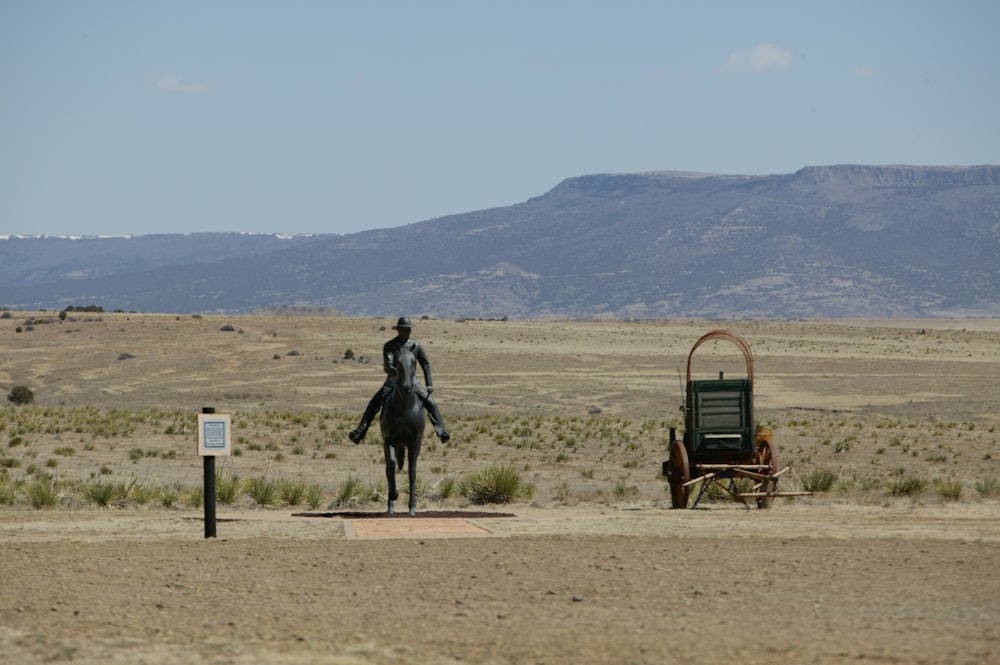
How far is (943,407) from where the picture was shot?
50.8 m

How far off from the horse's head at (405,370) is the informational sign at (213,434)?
8.76 feet

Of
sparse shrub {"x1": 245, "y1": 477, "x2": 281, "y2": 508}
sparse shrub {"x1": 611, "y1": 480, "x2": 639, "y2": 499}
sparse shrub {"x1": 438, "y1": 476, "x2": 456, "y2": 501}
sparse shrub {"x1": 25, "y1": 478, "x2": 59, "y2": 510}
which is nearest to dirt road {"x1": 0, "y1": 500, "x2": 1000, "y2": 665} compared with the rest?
sparse shrub {"x1": 25, "y1": 478, "x2": 59, "y2": 510}

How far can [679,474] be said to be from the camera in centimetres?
1917

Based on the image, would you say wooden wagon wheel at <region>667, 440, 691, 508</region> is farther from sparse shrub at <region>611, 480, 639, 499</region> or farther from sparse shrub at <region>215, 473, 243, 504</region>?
sparse shrub at <region>215, 473, 243, 504</region>

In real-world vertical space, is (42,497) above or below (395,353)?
below

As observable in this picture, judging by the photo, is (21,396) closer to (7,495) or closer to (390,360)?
(7,495)

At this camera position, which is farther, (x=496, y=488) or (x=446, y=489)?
(x=446, y=489)

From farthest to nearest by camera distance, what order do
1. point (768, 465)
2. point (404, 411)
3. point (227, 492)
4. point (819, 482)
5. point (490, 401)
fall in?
point (490, 401) → point (819, 482) → point (227, 492) → point (768, 465) → point (404, 411)

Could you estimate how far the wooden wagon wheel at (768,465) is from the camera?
64.2 ft

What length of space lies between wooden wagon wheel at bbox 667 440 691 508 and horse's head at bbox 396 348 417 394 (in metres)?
3.59

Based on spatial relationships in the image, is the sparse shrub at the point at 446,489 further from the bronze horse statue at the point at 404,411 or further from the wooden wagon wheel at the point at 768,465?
the wooden wagon wheel at the point at 768,465

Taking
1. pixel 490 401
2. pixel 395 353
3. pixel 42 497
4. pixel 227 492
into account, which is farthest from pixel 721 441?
pixel 490 401

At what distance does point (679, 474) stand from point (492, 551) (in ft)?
16.6

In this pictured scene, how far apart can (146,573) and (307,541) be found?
8.47ft
